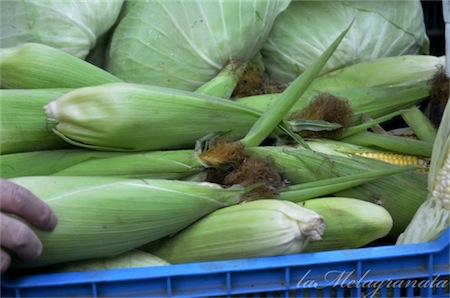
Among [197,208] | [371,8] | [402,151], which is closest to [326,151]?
[402,151]

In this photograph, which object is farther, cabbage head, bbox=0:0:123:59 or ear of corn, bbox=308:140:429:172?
cabbage head, bbox=0:0:123:59

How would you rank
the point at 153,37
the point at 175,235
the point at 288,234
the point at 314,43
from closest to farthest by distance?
the point at 288,234
the point at 175,235
the point at 153,37
the point at 314,43

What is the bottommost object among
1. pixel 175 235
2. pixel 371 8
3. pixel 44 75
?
pixel 175 235

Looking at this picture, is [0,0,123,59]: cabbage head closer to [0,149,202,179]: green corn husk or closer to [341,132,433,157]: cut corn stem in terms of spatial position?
[0,149,202,179]: green corn husk

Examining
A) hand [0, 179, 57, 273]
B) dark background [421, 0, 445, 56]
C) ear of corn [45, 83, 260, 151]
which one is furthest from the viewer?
dark background [421, 0, 445, 56]

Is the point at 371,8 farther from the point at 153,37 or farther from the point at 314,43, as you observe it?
the point at 153,37

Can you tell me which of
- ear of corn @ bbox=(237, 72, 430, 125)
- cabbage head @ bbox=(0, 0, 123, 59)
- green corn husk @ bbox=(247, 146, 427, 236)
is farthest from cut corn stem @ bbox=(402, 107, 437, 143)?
cabbage head @ bbox=(0, 0, 123, 59)
